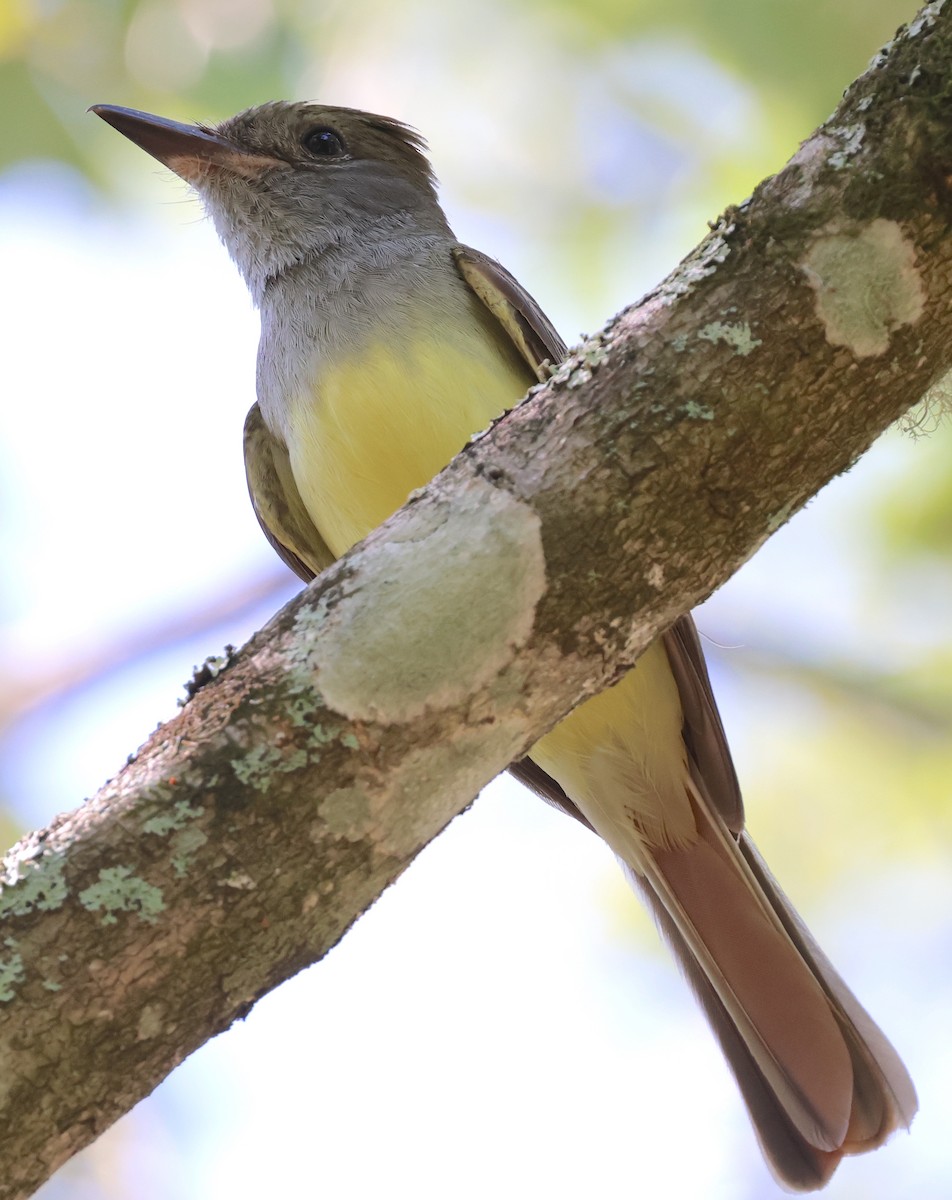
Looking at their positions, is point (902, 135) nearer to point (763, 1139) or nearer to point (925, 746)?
point (763, 1139)

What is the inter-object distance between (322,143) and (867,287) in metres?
2.63

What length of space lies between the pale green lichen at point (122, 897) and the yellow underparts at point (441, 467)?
147 centimetres

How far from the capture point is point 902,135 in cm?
180

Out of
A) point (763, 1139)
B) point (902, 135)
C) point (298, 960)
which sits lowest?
point (763, 1139)

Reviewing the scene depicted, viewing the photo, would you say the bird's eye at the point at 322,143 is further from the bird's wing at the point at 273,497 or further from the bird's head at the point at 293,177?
the bird's wing at the point at 273,497

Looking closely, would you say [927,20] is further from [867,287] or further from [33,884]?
[33,884]

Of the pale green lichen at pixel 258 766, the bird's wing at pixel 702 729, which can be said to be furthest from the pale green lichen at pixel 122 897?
the bird's wing at pixel 702 729

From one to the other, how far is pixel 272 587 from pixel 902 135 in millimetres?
3920

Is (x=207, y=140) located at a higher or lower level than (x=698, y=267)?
higher

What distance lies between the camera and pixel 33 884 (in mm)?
1592

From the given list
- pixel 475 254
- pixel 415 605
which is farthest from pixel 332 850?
pixel 475 254

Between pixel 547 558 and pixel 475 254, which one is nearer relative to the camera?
pixel 547 558

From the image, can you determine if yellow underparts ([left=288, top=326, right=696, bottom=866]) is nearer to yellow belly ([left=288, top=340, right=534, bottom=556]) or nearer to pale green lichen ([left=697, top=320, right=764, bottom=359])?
yellow belly ([left=288, top=340, right=534, bottom=556])

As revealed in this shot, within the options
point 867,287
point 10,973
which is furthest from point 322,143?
point 10,973
